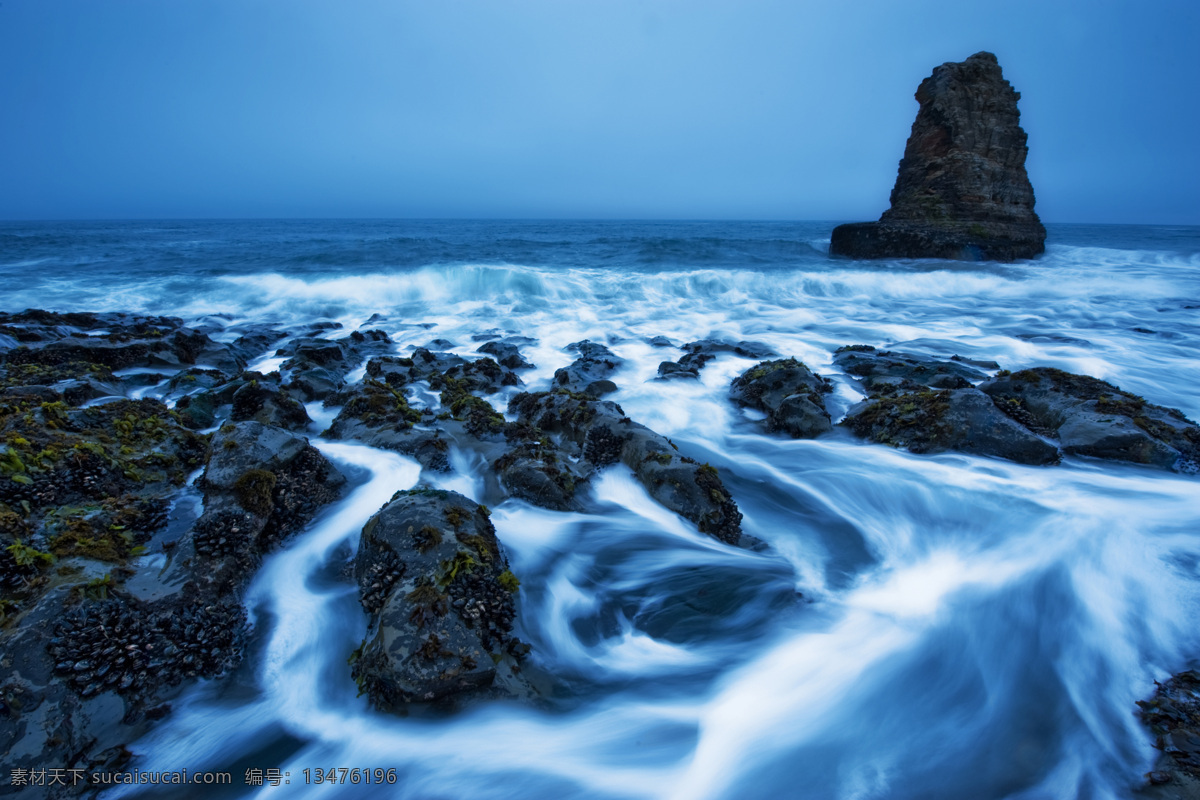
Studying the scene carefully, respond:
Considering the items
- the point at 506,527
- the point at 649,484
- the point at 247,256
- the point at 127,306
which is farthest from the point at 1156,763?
the point at 247,256

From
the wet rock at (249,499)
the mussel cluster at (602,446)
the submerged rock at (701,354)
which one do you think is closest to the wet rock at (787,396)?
the submerged rock at (701,354)

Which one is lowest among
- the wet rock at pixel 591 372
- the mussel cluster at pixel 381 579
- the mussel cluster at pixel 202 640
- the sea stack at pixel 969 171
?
the mussel cluster at pixel 202 640

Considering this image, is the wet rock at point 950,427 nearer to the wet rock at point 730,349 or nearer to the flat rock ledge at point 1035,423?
the flat rock ledge at point 1035,423

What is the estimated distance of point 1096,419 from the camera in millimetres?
6145

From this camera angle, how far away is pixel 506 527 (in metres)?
4.82

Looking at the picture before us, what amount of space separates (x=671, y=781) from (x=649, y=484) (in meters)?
2.70

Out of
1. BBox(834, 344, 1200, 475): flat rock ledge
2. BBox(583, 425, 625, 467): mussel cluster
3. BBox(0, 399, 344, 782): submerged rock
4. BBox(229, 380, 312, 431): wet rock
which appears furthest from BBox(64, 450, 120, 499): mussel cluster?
BBox(834, 344, 1200, 475): flat rock ledge

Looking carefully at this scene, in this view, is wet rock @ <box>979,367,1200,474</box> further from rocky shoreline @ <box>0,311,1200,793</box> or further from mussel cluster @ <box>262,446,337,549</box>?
mussel cluster @ <box>262,446,337,549</box>

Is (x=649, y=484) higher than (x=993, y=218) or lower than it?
lower

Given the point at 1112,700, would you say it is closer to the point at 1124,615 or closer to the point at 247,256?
the point at 1124,615

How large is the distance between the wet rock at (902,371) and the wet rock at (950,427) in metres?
1.12

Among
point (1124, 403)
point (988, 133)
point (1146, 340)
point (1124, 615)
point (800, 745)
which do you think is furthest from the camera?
point (988, 133)

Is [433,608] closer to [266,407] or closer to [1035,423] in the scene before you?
[266,407]

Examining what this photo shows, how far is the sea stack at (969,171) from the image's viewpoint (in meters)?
24.9
